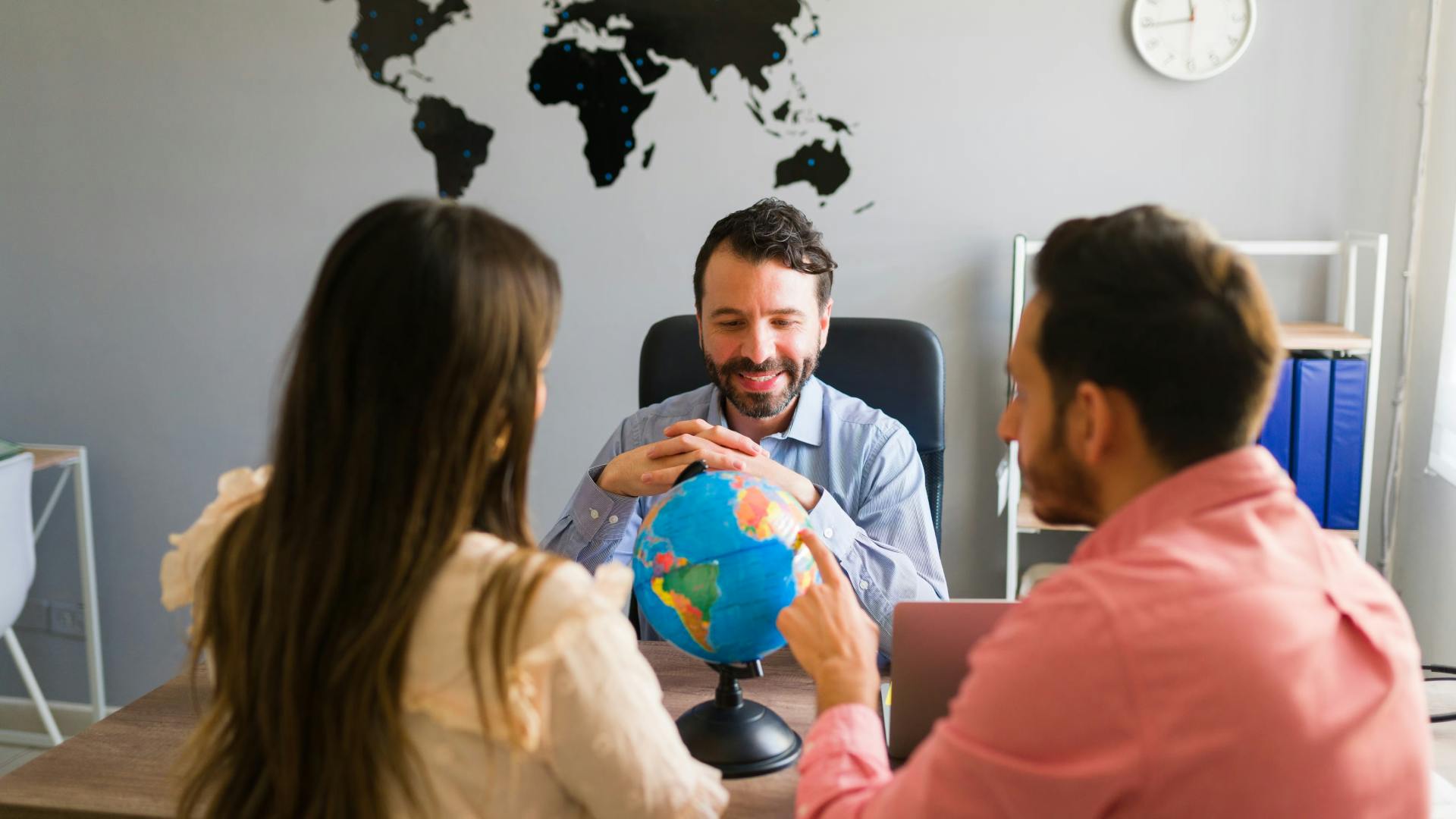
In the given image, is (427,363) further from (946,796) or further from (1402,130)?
(1402,130)

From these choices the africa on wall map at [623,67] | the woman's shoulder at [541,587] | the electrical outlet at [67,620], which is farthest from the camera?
the electrical outlet at [67,620]

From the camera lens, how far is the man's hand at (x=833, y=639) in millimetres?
1069

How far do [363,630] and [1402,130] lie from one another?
2.54 m

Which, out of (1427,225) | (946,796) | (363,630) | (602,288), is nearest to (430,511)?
(363,630)

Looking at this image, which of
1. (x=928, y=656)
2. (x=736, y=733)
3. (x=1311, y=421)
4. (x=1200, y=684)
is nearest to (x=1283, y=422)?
(x=1311, y=421)

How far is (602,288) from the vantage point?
2.90 m

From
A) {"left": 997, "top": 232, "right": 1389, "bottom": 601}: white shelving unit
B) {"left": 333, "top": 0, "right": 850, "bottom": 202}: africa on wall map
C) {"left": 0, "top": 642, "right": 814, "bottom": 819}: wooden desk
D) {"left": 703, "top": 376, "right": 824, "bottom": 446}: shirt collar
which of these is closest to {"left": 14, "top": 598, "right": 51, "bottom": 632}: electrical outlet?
{"left": 333, "top": 0, "right": 850, "bottom": 202}: africa on wall map

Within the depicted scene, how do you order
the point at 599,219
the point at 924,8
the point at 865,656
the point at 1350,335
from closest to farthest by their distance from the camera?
the point at 865,656 < the point at 1350,335 < the point at 924,8 < the point at 599,219

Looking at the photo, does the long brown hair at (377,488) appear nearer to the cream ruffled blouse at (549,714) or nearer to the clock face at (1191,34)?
the cream ruffled blouse at (549,714)

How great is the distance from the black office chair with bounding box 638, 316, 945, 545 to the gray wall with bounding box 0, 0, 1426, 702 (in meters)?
0.79

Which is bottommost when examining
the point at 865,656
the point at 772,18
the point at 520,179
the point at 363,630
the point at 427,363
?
the point at 865,656

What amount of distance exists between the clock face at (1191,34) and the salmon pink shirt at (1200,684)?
2008mm

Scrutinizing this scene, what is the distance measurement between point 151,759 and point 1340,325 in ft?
8.05

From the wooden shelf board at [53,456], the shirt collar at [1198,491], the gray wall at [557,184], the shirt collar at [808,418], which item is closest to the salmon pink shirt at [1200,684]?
the shirt collar at [1198,491]
